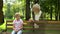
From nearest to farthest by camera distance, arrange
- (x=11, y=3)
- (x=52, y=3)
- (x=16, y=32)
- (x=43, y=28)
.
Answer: (x=16, y=32) < (x=43, y=28) < (x=52, y=3) < (x=11, y=3)

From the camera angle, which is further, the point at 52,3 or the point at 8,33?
the point at 52,3

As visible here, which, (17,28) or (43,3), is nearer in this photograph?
(17,28)

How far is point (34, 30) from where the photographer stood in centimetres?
948

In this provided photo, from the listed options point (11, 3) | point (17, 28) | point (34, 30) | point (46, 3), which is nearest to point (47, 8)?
point (46, 3)

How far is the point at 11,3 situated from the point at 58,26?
4607 cm

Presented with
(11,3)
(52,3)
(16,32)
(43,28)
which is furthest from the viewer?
(11,3)

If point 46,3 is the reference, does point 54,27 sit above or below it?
below

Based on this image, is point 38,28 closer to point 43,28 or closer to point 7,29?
point 43,28

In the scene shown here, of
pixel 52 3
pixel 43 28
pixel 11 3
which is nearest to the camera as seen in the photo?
pixel 43 28

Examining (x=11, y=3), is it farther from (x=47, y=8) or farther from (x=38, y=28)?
(x=38, y=28)

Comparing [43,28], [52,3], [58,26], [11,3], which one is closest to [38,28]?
[43,28]

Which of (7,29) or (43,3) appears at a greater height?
(43,3)

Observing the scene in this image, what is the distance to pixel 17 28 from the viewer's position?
8.05 metres

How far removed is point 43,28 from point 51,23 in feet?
1.39
